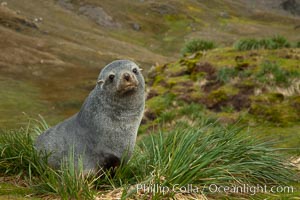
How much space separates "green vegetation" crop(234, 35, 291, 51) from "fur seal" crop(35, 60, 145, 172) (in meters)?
10.9

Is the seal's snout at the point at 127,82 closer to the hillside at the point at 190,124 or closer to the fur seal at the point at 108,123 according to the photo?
the fur seal at the point at 108,123

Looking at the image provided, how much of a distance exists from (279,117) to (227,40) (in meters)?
79.4

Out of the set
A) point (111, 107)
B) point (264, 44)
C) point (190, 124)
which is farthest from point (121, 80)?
point (264, 44)

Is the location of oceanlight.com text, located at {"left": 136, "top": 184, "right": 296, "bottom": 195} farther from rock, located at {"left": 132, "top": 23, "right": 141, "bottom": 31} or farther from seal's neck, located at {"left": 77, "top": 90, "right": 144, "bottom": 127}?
rock, located at {"left": 132, "top": 23, "right": 141, "bottom": 31}

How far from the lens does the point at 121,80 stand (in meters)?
5.98

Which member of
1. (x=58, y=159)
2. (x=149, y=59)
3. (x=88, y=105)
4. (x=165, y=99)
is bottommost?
(x=149, y=59)

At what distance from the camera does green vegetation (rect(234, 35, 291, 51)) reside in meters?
16.4

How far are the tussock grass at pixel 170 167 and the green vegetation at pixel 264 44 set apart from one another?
9725 millimetres

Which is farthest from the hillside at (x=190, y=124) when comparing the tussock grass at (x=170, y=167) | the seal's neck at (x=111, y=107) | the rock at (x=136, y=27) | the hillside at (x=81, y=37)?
the rock at (x=136, y=27)

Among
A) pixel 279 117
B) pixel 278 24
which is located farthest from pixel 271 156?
pixel 278 24

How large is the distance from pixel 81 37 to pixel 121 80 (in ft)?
213

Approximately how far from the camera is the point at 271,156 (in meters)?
6.84

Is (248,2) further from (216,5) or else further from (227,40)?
(227,40)

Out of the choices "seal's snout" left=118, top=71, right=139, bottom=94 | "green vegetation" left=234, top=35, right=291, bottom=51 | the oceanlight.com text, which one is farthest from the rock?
the oceanlight.com text
